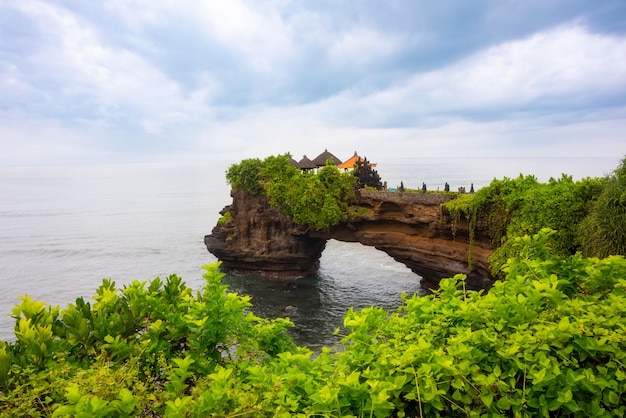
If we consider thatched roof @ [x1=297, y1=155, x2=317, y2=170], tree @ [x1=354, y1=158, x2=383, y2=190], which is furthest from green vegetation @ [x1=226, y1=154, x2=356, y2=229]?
thatched roof @ [x1=297, y1=155, x2=317, y2=170]

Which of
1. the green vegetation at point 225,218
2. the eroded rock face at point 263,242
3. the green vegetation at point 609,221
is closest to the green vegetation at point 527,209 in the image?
the green vegetation at point 609,221

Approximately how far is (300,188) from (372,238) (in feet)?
17.2

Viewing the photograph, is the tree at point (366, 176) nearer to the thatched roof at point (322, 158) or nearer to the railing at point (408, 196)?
the railing at point (408, 196)

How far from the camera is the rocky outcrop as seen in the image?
18.4m

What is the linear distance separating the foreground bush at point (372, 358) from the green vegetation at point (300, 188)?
1784 cm

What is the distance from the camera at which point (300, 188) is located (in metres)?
22.7

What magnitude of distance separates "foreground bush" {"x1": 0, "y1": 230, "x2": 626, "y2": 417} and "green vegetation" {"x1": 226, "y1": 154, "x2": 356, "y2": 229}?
1784cm

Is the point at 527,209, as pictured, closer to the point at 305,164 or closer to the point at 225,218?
the point at 305,164

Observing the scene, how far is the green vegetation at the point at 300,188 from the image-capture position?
2186cm

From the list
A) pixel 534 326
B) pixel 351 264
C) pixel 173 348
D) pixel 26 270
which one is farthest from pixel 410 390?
pixel 26 270

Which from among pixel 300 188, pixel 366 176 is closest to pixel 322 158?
pixel 366 176

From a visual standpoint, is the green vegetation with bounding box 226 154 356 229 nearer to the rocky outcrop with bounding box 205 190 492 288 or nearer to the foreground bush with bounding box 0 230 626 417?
the rocky outcrop with bounding box 205 190 492 288

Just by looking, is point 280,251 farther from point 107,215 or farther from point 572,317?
point 107,215

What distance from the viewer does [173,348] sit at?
406 cm
